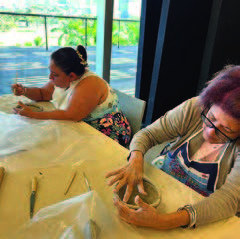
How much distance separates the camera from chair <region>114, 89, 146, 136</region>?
1.51m

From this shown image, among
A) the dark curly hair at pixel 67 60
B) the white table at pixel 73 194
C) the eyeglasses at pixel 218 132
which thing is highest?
the dark curly hair at pixel 67 60

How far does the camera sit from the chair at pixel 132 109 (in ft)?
Result: 4.95

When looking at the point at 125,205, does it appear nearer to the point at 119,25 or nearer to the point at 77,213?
the point at 77,213

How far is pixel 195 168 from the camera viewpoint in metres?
0.97

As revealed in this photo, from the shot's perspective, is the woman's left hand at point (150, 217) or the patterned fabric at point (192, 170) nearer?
the woman's left hand at point (150, 217)

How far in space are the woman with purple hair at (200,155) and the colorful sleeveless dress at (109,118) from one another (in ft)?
1.42

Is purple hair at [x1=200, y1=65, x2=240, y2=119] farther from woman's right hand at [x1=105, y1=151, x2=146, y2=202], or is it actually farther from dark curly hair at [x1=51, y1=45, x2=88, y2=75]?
dark curly hair at [x1=51, y1=45, x2=88, y2=75]

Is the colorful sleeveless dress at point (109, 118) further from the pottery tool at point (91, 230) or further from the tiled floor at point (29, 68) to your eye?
the tiled floor at point (29, 68)

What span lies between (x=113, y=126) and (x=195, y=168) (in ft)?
2.24

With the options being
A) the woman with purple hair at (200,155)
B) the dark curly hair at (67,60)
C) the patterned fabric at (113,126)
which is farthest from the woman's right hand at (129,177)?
the dark curly hair at (67,60)

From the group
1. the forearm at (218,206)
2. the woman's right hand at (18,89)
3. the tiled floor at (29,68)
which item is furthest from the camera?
the tiled floor at (29,68)

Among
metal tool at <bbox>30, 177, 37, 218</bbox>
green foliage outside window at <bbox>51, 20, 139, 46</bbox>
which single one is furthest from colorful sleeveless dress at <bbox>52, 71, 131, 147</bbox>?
green foliage outside window at <bbox>51, 20, 139, 46</bbox>

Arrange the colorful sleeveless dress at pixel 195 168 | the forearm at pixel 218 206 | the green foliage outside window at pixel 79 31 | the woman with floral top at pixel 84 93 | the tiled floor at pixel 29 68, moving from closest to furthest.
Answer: the forearm at pixel 218 206
the colorful sleeveless dress at pixel 195 168
the woman with floral top at pixel 84 93
the green foliage outside window at pixel 79 31
the tiled floor at pixel 29 68

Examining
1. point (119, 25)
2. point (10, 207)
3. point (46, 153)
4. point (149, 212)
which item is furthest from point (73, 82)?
point (119, 25)
